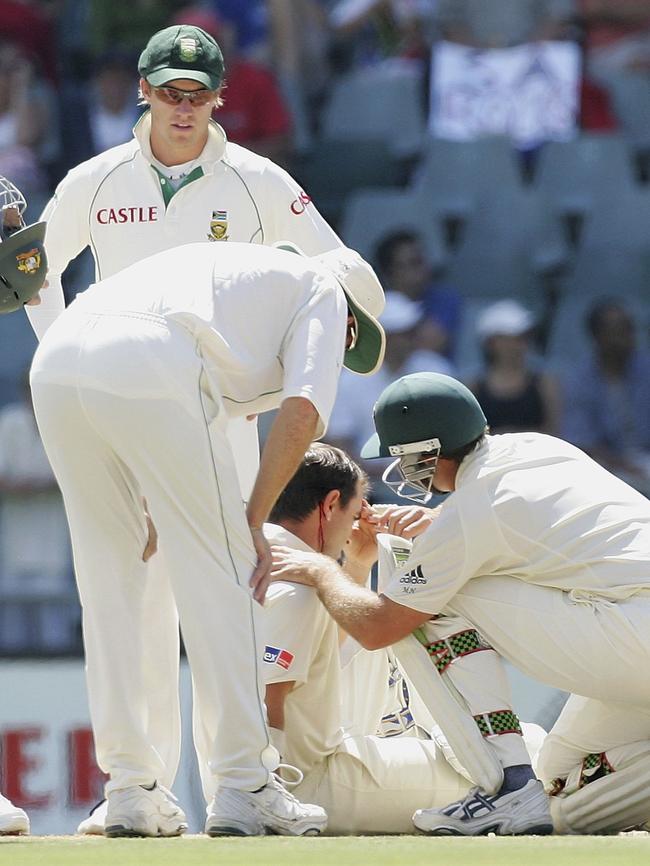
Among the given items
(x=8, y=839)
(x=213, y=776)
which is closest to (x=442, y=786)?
(x=213, y=776)

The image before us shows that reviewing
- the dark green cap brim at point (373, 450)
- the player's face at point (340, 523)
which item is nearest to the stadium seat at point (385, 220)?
the player's face at point (340, 523)

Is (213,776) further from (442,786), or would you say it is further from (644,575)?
(644,575)

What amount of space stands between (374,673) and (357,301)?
121cm

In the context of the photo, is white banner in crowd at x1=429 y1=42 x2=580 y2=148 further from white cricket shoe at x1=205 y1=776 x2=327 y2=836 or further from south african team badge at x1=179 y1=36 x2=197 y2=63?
white cricket shoe at x1=205 y1=776 x2=327 y2=836

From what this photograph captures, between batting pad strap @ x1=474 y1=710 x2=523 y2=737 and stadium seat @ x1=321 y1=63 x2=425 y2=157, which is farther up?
stadium seat @ x1=321 y1=63 x2=425 y2=157

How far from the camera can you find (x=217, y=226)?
4.72 meters

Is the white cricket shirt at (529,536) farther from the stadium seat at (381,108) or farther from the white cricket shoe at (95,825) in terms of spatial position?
the stadium seat at (381,108)

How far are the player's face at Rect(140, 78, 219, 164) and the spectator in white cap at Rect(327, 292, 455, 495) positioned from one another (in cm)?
474

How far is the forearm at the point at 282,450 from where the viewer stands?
3682 mm

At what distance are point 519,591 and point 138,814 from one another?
1104mm

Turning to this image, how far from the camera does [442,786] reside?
4375 millimetres

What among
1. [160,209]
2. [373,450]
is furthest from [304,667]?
[160,209]

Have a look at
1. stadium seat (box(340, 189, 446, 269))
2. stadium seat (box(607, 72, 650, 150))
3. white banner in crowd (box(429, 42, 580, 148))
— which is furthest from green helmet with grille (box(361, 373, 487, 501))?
stadium seat (box(607, 72, 650, 150))

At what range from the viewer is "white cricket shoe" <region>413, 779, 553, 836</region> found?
396 centimetres
